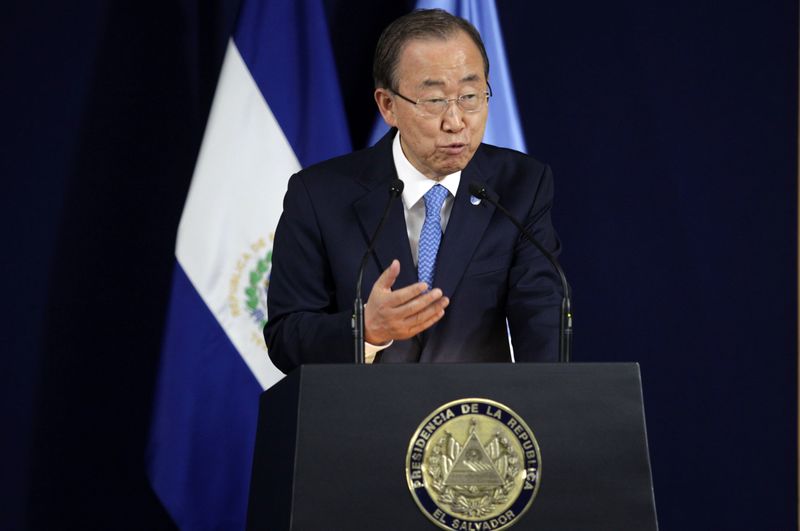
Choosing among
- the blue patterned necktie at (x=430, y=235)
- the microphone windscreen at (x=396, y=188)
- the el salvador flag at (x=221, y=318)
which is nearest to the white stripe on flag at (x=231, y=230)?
the el salvador flag at (x=221, y=318)

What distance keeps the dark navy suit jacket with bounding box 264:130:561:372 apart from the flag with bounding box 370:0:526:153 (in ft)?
3.21

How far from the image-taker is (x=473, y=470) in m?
1.62

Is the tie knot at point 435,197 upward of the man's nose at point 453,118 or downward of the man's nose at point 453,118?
downward

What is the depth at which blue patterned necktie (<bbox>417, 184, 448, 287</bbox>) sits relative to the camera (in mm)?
2354

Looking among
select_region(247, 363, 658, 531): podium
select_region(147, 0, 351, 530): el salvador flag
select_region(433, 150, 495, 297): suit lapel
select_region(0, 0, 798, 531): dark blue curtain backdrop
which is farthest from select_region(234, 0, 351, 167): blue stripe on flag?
select_region(247, 363, 658, 531): podium

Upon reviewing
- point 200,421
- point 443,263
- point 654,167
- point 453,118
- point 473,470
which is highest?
point 654,167

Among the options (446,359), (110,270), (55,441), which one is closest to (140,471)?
(55,441)

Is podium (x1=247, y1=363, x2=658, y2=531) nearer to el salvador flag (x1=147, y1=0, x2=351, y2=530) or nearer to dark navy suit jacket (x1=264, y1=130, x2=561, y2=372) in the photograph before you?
dark navy suit jacket (x1=264, y1=130, x2=561, y2=372)

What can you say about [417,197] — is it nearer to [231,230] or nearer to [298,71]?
[231,230]

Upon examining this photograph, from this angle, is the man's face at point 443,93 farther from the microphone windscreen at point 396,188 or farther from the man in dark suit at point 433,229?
the microphone windscreen at point 396,188

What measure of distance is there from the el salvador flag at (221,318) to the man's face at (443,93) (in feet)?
3.47

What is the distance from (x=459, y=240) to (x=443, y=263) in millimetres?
59

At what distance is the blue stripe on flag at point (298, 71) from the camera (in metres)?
3.49

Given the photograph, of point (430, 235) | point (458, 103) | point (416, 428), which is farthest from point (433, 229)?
point (416, 428)
